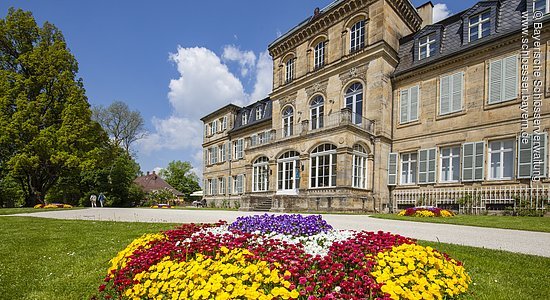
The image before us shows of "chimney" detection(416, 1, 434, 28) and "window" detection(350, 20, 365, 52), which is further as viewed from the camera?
"chimney" detection(416, 1, 434, 28)

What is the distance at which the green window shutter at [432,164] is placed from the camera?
1587 centimetres

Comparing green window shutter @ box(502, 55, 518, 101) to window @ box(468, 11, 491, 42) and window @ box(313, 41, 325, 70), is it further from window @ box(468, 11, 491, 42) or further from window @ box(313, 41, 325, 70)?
window @ box(313, 41, 325, 70)

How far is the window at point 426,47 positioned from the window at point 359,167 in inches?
259

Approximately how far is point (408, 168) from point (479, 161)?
3.75m

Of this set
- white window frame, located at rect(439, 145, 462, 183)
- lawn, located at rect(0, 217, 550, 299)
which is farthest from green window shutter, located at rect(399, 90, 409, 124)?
lawn, located at rect(0, 217, 550, 299)

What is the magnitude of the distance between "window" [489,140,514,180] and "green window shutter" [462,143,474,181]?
2.50 feet

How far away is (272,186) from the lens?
20.3 m

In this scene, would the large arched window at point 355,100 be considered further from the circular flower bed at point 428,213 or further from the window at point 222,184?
the window at point 222,184

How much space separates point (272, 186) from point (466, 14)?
48.8 ft

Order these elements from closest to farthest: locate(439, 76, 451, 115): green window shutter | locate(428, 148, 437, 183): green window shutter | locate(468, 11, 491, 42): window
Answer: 1. locate(468, 11, 491, 42): window
2. locate(439, 76, 451, 115): green window shutter
3. locate(428, 148, 437, 183): green window shutter

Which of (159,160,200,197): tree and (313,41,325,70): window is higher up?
(313,41,325,70): window

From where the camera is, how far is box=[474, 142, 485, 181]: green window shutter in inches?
556

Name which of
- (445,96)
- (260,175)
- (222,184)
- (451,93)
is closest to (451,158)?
(445,96)

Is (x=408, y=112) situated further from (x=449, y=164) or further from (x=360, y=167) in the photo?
(x=360, y=167)
